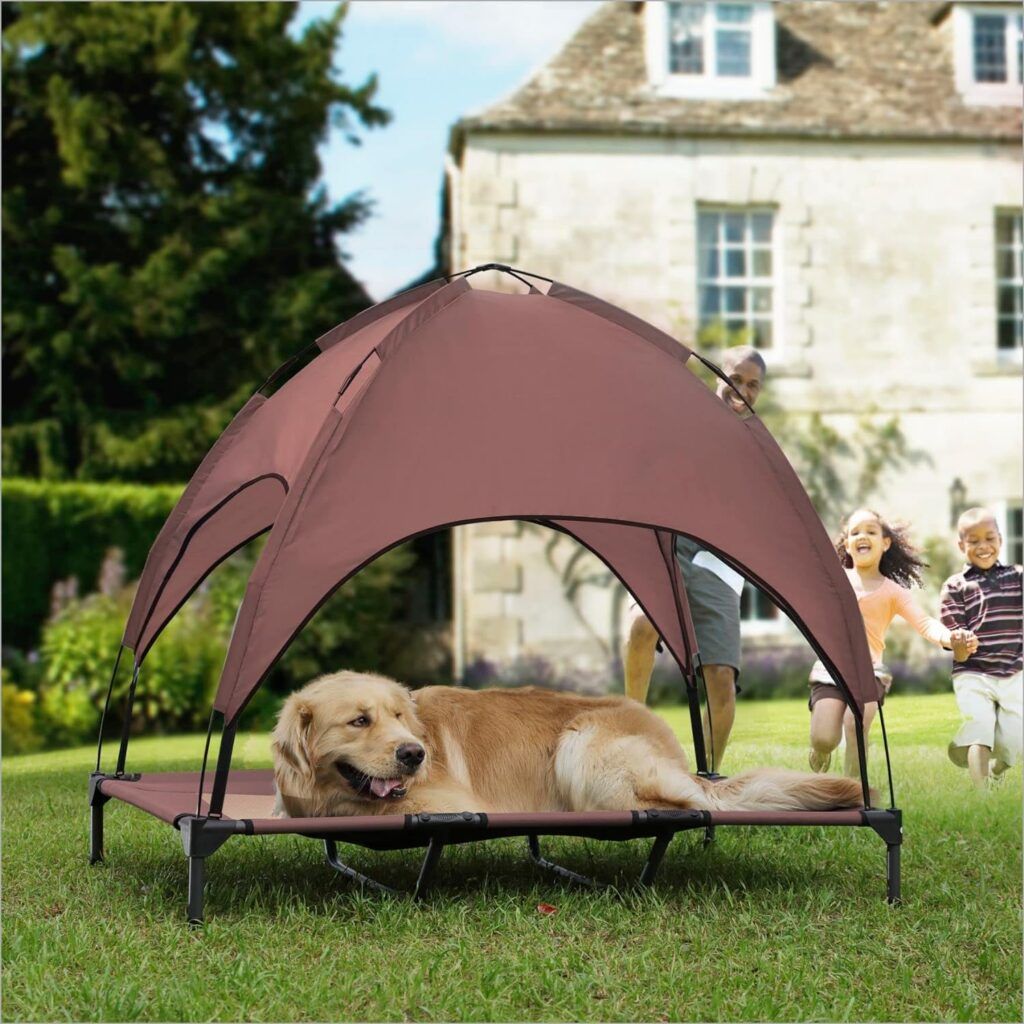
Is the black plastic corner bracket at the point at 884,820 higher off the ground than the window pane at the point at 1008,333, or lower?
lower

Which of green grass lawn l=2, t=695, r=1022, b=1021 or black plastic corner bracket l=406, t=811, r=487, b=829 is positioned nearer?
green grass lawn l=2, t=695, r=1022, b=1021

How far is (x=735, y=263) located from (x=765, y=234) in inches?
18.1

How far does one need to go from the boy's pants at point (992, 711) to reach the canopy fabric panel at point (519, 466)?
212cm

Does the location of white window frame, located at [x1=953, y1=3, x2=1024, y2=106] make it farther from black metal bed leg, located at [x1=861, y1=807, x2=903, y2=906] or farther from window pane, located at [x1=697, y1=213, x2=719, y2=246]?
black metal bed leg, located at [x1=861, y1=807, x2=903, y2=906]

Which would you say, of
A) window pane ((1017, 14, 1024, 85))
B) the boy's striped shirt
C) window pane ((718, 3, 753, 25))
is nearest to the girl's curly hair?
the boy's striped shirt

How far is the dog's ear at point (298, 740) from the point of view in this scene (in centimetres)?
484

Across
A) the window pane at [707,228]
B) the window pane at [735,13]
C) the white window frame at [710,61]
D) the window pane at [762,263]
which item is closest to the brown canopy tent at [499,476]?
the window pane at [707,228]

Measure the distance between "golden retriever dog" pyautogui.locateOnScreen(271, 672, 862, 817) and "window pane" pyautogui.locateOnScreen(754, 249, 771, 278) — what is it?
10.4m

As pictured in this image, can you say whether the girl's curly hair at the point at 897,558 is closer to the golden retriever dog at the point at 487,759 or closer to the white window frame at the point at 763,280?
the golden retriever dog at the point at 487,759

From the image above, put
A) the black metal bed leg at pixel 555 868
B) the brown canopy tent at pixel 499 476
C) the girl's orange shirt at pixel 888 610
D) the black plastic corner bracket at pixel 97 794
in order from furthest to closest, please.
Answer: the girl's orange shirt at pixel 888 610 < the black plastic corner bracket at pixel 97 794 < the black metal bed leg at pixel 555 868 < the brown canopy tent at pixel 499 476

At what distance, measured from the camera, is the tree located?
1711cm

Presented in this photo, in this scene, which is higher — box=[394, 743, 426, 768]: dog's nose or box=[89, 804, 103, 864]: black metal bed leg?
box=[394, 743, 426, 768]: dog's nose

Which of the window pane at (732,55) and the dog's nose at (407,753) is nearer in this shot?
the dog's nose at (407,753)

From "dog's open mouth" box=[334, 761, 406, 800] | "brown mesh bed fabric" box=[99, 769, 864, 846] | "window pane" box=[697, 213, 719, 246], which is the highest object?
"window pane" box=[697, 213, 719, 246]
